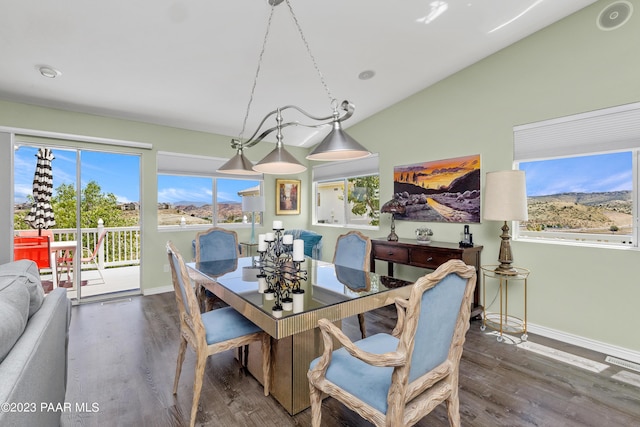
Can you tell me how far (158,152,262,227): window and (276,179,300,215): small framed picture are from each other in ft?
1.29

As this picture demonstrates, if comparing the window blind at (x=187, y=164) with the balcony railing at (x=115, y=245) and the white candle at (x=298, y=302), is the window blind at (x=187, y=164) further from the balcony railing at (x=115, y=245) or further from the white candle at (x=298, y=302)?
the white candle at (x=298, y=302)

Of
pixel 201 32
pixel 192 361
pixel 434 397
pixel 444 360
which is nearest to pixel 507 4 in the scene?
pixel 201 32

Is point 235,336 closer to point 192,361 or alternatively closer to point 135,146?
point 192,361

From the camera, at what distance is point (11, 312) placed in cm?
111

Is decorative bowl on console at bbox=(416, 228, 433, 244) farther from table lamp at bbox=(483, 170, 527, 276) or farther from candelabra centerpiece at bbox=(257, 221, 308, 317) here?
candelabra centerpiece at bbox=(257, 221, 308, 317)

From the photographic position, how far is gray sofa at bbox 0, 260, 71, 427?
0.84 m

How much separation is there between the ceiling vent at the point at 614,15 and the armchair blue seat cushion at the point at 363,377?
3.35 meters

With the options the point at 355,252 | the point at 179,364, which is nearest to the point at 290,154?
the point at 355,252

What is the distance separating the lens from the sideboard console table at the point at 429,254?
3232 millimetres

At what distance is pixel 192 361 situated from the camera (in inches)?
98.5

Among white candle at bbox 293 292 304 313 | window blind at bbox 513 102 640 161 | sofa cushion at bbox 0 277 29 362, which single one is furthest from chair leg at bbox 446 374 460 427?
window blind at bbox 513 102 640 161

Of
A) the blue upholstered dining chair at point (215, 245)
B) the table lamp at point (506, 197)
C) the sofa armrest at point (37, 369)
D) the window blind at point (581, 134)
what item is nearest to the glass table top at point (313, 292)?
the blue upholstered dining chair at point (215, 245)

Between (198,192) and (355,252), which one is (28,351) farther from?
(198,192)

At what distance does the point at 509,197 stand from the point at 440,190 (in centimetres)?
108
